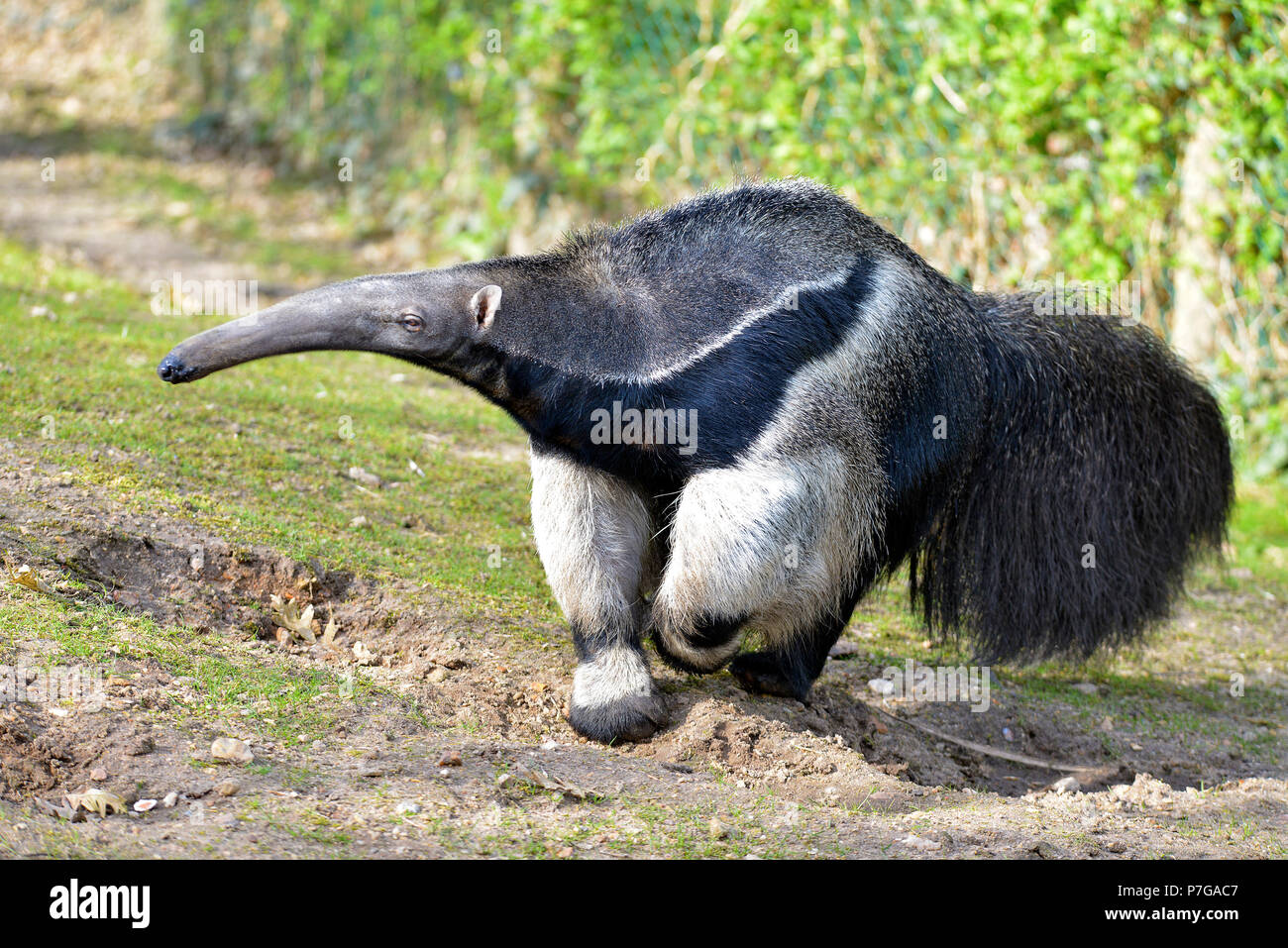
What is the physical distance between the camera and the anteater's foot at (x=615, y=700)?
4.07 m

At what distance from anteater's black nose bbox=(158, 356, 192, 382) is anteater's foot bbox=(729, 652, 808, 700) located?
7.21ft

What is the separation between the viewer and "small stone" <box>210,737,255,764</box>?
3412 mm

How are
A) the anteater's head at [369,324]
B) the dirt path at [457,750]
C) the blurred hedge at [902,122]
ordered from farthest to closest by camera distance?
1. the blurred hedge at [902,122]
2. the anteater's head at [369,324]
3. the dirt path at [457,750]

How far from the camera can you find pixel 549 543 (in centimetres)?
427

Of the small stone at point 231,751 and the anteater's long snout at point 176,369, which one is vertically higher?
the anteater's long snout at point 176,369

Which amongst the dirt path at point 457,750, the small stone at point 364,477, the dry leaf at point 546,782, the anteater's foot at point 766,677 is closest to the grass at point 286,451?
the small stone at point 364,477

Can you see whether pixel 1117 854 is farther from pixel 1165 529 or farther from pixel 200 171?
pixel 200 171

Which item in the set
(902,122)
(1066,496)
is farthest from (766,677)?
(902,122)

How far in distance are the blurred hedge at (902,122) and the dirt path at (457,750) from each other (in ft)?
9.63

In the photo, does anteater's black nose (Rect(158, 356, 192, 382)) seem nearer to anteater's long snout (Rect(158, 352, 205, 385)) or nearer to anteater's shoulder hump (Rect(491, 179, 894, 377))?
anteater's long snout (Rect(158, 352, 205, 385))

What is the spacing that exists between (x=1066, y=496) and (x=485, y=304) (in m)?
2.40

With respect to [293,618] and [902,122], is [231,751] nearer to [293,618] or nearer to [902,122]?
[293,618]

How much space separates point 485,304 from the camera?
3922 mm

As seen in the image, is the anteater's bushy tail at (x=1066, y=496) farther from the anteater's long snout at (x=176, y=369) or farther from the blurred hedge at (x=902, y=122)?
the anteater's long snout at (x=176, y=369)
